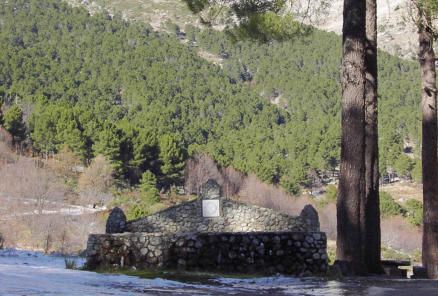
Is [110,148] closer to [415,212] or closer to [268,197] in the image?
[268,197]

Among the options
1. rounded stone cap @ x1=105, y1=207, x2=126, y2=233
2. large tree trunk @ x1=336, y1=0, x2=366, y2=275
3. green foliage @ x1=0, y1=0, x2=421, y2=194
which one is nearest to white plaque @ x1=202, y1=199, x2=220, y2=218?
rounded stone cap @ x1=105, y1=207, x2=126, y2=233

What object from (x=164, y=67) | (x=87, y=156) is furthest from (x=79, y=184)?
(x=164, y=67)

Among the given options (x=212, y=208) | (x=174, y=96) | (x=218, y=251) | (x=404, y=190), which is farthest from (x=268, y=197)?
(x=218, y=251)

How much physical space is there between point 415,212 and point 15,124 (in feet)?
130

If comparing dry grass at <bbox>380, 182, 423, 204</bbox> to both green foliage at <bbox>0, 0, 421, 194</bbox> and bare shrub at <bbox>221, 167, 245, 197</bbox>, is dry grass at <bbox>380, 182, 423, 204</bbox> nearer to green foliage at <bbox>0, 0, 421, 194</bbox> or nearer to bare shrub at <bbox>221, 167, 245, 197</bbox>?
green foliage at <bbox>0, 0, 421, 194</bbox>

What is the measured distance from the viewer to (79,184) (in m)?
50.8

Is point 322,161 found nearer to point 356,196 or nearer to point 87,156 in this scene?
point 87,156

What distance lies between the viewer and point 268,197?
61.3 metres

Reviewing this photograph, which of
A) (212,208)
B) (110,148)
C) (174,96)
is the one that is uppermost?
(174,96)

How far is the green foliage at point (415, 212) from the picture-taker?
52537mm

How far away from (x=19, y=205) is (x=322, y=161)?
47.6m

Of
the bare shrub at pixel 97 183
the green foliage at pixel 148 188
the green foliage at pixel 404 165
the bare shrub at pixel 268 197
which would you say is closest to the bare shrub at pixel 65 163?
the bare shrub at pixel 97 183

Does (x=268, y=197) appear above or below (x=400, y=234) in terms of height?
above

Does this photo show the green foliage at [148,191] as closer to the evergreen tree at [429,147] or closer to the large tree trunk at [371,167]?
the evergreen tree at [429,147]
